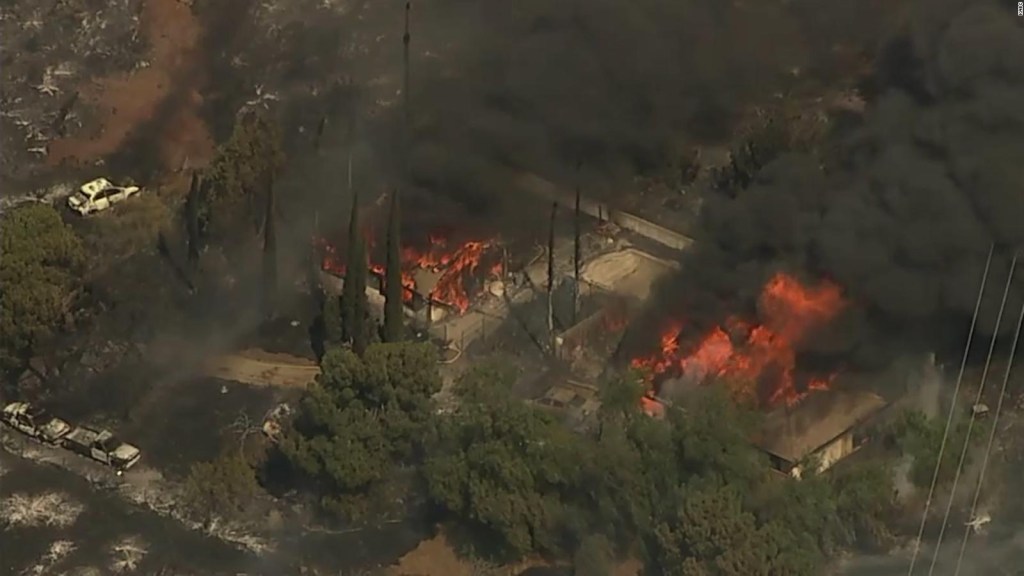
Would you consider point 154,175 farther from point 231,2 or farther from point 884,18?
point 884,18

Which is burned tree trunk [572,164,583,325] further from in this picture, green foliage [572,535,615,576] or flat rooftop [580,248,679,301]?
green foliage [572,535,615,576]

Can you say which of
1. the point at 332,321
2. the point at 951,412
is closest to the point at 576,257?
the point at 332,321

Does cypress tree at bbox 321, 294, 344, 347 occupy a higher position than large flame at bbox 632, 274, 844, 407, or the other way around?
large flame at bbox 632, 274, 844, 407

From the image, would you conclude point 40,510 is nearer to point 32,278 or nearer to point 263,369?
point 32,278

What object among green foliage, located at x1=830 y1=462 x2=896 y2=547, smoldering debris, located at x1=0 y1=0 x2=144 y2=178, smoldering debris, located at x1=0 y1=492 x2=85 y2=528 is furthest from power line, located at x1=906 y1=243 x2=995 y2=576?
smoldering debris, located at x1=0 y1=0 x2=144 y2=178

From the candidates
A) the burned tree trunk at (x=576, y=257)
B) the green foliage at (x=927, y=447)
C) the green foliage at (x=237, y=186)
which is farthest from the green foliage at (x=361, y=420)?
the green foliage at (x=237, y=186)

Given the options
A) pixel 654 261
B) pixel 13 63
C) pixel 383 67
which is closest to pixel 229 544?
pixel 654 261
